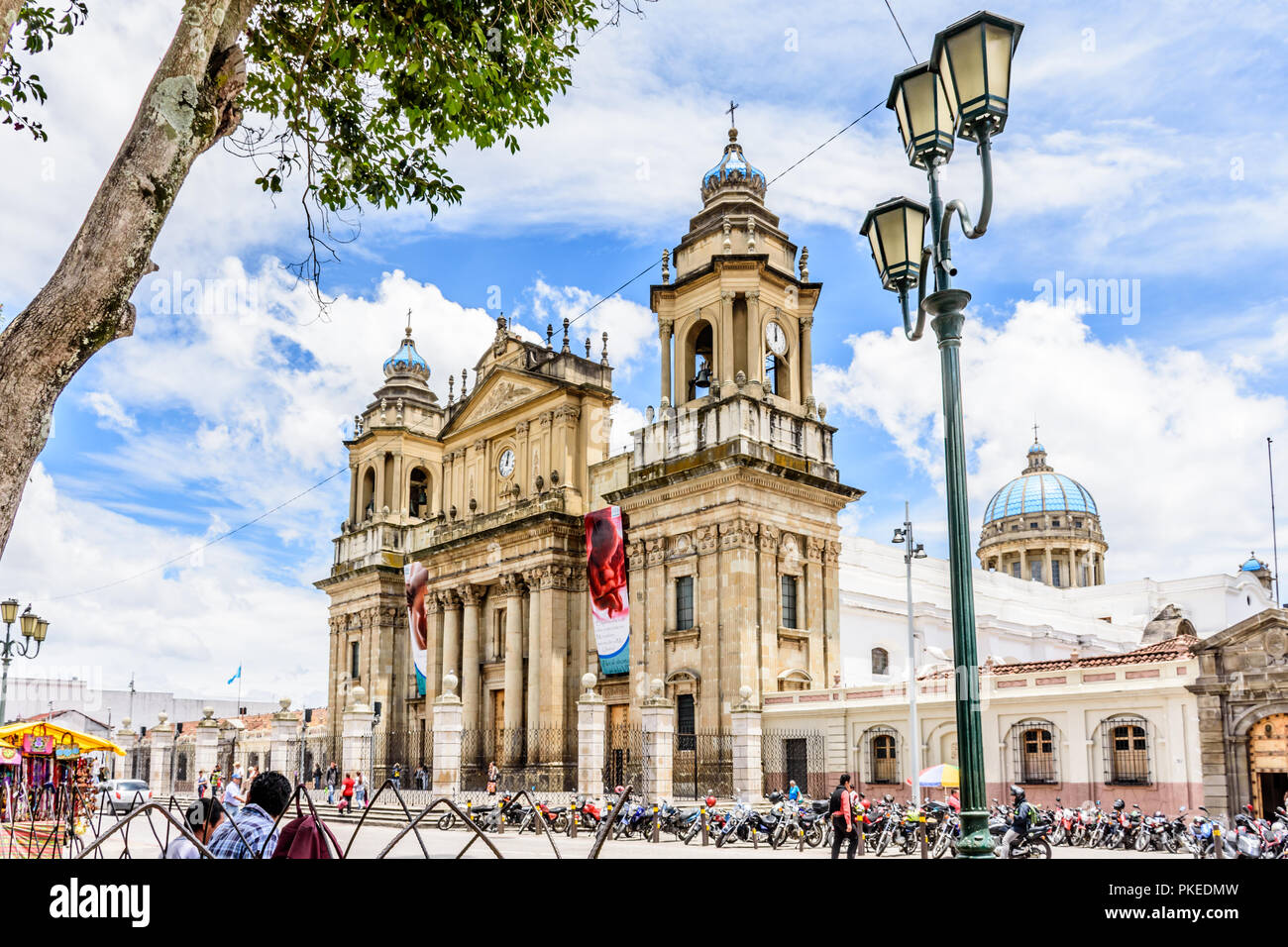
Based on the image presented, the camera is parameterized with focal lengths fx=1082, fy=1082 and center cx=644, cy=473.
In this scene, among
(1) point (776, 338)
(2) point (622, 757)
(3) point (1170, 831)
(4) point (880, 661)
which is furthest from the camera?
(4) point (880, 661)

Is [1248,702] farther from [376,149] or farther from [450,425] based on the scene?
[450,425]

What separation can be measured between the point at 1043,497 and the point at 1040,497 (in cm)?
21

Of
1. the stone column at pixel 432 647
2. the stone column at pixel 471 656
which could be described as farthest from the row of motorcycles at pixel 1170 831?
the stone column at pixel 432 647

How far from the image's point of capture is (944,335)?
7.59 metres

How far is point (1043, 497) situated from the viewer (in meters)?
79.6

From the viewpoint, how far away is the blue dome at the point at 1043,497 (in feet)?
260

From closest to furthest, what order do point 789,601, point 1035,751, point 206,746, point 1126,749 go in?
point 1126,749, point 1035,751, point 789,601, point 206,746

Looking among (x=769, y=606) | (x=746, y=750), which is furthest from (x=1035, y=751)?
(x=769, y=606)

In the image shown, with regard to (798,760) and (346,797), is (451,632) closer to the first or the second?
(346,797)

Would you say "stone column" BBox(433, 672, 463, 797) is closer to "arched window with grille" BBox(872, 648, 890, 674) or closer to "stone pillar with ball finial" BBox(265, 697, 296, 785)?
"stone pillar with ball finial" BBox(265, 697, 296, 785)

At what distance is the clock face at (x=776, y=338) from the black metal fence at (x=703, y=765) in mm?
12493

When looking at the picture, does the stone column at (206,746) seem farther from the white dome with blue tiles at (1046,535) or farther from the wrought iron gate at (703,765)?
the white dome with blue tiles at (1046,535)

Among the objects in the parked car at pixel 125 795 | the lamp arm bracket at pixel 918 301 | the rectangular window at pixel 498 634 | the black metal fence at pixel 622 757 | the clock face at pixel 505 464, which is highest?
the clock face at pixel 505 464
